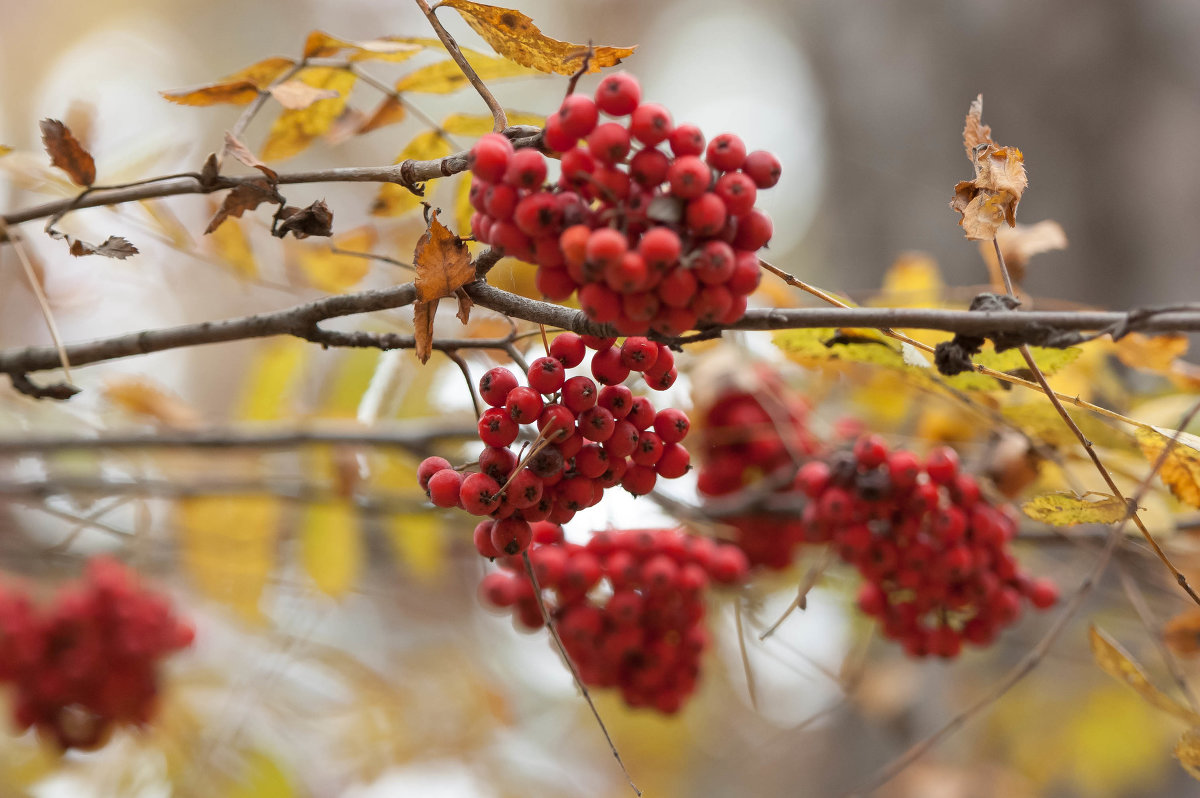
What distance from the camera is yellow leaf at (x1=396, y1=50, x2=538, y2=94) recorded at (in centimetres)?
98

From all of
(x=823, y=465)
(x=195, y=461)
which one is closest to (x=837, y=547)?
(x=823, y=465)

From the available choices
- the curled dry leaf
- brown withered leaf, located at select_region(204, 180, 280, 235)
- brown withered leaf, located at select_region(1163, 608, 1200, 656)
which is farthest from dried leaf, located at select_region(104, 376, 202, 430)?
brown withered leaf, located at select_region(1163, 608, 1200, 656)

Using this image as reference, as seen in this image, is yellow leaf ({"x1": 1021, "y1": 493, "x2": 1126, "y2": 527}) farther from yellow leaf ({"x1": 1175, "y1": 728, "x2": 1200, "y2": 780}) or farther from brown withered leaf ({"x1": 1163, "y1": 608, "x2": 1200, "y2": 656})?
brown withered leaf ({"x1": 1163, "y1": 608, "x2": 1200, "y2": 656})

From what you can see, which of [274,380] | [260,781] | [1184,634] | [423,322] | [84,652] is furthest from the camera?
[260,781]

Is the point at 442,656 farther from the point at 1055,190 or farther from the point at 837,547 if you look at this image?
the point at 1055,190

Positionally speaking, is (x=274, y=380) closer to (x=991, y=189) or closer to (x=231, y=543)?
(x=231, y=543)

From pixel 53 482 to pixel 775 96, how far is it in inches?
119

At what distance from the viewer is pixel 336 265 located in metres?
1.47

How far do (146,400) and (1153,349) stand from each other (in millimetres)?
1724

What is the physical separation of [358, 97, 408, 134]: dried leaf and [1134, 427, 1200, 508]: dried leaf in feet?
3.06

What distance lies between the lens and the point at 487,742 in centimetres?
271

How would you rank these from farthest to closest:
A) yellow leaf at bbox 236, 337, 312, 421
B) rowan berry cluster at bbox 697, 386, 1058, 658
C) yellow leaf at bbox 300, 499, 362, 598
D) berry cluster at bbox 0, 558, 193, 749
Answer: yellow leaf at bbox 300, 499, 362, 598
yellow leaf at bbox 236, 337, 312, 421
berry cluster at bbox 0, 558, 193, 749
rowan berry cluster at bbox 697, 386, 1058, 658

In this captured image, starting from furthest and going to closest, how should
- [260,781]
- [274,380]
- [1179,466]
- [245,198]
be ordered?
[260,781] → [274,380] → [1179,466] → [245,198]

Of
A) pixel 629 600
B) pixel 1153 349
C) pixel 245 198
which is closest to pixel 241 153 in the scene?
pixel 245 198
